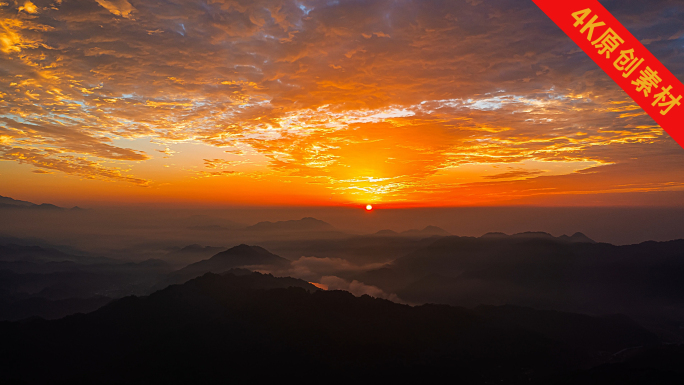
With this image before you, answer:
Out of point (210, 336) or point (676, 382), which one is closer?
point (676, 382)

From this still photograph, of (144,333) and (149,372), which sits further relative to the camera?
(144,333)

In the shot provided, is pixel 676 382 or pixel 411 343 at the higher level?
pixel 676 382

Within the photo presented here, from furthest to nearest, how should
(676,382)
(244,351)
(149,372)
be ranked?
(244,351)
(149,372)
(676,382)

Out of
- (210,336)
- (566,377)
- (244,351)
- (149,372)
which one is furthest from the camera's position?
(210,336)

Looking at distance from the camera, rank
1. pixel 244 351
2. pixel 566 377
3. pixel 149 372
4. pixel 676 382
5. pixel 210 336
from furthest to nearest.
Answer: pixel 210 336 → pixel 244 351 → pixel 149 372 → pixel 566 377 → pixel 676 382

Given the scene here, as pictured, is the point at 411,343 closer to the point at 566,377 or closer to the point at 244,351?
the point at 566,377

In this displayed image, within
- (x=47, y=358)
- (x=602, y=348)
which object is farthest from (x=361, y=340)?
(x=47, y=358)

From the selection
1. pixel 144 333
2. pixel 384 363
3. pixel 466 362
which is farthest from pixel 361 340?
pixel 144 333

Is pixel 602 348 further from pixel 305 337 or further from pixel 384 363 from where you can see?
pixel 305 337

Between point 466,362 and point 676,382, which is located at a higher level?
point 676,382
